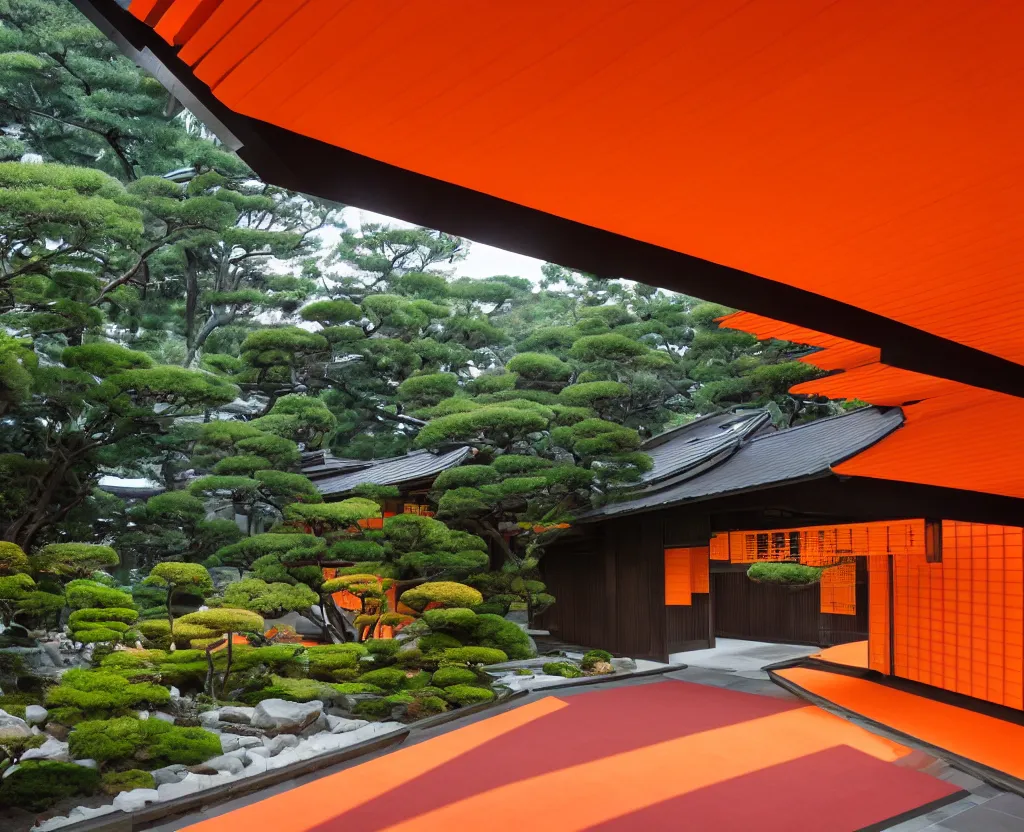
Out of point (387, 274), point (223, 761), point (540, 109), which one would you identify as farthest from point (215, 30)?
point (387, 274)

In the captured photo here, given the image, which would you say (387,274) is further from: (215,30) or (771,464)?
(215,30)

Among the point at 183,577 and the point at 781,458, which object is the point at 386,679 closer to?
the point at 183,577

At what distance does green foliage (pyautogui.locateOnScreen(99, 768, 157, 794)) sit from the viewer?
224 inches

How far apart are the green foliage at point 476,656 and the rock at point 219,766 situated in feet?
10.7

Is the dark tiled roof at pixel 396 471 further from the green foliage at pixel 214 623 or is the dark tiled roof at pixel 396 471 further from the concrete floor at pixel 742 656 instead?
the green foliage at pixel 214 623

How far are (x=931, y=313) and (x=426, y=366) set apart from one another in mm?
14616

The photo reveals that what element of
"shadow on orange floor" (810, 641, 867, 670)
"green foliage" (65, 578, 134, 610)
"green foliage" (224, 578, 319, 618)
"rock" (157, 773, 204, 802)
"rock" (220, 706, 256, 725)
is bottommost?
"shadow on orange floor" (810, 641, 867, 670)

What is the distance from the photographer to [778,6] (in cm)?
117

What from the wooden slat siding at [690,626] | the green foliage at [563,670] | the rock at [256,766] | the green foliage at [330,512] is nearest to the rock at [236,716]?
the rock at [256,766]

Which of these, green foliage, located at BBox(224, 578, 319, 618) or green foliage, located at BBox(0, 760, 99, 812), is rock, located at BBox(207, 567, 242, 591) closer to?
green foliage, located at BBox(224, 578, 319, 618)

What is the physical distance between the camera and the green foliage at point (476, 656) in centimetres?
915

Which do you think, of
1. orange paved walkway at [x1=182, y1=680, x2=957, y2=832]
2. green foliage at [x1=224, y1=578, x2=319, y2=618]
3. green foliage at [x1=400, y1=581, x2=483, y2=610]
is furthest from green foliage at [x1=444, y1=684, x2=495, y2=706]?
green foliage at [x1=224, y1=578, x2=319, y2=618]

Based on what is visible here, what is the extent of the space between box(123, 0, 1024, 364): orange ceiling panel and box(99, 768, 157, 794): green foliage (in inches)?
219

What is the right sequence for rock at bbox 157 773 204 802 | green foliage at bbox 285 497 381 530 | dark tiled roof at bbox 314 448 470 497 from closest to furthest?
rock at bbox 157 773 204 802 < green foliage at bbox 285 497 381 530 < dark tiled roof at bbox 314 448 470 497
